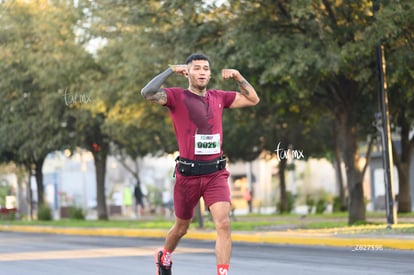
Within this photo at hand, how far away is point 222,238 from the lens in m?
7.55

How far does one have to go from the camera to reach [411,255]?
539 inches

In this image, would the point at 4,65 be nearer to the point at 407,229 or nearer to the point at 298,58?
the point at 298,58

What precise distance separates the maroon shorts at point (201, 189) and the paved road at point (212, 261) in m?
3.06

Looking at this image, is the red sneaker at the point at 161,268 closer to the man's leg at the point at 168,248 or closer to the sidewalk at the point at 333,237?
the man's leg at the point at 168,248

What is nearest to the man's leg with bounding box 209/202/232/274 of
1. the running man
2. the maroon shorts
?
the running man

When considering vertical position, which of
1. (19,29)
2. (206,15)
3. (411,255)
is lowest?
(411,255)

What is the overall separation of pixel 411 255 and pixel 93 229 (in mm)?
16000

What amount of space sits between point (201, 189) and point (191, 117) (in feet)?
2.07

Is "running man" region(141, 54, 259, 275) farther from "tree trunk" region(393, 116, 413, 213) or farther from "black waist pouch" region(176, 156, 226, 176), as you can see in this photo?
"tree trunk" region(393, 116, 413, 213)

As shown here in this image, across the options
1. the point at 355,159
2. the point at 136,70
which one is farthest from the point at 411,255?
the point at 136,70

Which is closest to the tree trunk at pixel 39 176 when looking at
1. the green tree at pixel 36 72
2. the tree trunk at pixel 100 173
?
the green tree at pixel 36 72

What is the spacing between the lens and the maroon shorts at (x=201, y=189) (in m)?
7.68

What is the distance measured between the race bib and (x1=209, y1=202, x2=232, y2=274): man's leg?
1.52 ft

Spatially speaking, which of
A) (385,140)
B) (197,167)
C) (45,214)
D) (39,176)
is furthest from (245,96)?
(39,176)
